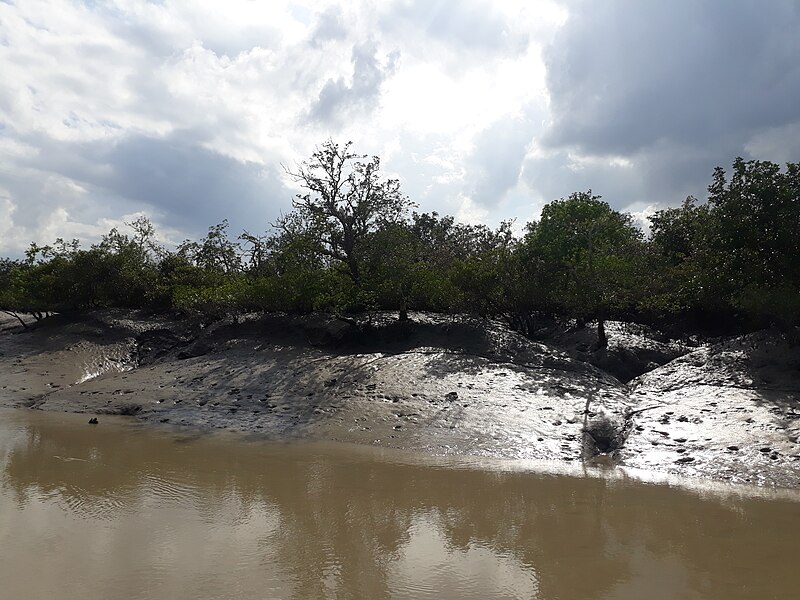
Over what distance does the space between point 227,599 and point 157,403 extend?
10059mm

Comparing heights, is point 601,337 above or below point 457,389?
above

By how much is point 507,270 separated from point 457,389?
207 inches

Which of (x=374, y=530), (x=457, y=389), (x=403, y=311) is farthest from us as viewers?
(x=403, y=311)

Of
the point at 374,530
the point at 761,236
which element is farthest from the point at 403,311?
the point at 374,530

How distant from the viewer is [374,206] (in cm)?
1823

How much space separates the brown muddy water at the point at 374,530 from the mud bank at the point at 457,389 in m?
1.21

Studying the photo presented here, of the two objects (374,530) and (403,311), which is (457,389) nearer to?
(403,311)

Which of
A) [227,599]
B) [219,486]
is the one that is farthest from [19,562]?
[219,486]

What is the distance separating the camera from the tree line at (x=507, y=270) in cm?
1267

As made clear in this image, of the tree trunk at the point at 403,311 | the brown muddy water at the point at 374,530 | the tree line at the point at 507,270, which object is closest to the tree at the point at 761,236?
the tree line at the point at 507,270

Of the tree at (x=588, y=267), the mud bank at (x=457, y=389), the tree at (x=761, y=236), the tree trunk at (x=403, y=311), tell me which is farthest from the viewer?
the tree trunk at (x=403, y=311)

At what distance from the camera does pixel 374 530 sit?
5609 millimetres

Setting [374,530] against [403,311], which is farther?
[403,311]

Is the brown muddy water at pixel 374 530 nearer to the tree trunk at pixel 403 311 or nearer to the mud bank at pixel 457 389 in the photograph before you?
the mud bank at pixel 457 389
